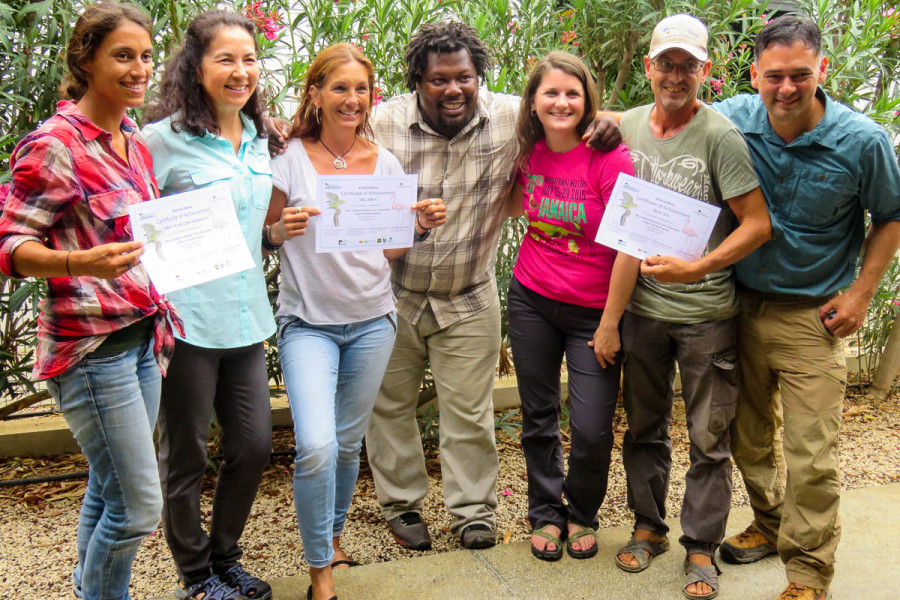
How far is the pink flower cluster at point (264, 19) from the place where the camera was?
3771mm

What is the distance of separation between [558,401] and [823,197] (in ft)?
4.42

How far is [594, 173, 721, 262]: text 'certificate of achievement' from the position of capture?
3.00 m

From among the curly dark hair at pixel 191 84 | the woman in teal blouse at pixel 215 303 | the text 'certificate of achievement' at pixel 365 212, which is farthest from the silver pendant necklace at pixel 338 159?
the curly dark hair at pixel 191 84

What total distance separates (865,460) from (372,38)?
3825mm

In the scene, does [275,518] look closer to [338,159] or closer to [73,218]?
[338,159]

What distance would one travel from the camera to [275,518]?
3992 mm

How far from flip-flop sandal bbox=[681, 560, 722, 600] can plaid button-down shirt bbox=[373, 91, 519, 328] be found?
1396 millimetres

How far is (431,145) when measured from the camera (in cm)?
341

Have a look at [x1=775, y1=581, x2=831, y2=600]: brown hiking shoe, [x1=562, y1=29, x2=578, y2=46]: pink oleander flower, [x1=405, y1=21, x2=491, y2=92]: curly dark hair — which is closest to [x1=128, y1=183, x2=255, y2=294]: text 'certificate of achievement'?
[x1=405, y1=21, x2=491, y2=92]: curly dark hair

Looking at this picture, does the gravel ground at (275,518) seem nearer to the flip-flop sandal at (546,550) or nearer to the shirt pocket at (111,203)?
the flip-flop sandal at (546,550)

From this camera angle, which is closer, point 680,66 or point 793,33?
point 793,33

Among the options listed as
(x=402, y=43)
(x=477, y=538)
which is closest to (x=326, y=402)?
(x=477, y=538)

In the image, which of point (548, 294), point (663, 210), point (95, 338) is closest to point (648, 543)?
point (548, 294)

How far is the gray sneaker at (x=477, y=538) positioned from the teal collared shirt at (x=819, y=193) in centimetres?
156
